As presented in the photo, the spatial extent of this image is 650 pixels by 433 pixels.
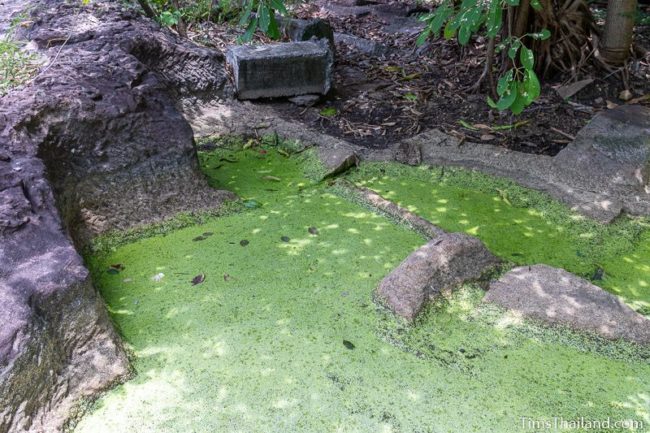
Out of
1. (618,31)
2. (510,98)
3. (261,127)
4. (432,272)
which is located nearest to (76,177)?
(261,127)

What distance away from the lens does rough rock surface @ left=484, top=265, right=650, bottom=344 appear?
7.63 feet

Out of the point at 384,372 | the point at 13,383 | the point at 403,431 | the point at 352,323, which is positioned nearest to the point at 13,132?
the point at 13,383

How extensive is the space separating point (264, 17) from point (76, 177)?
54.2 inches

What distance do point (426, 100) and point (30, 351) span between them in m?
4.04

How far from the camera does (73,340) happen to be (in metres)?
2.12

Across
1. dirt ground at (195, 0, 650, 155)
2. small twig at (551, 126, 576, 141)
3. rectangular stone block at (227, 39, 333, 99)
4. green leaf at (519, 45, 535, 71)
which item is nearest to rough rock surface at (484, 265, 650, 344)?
green leaf at (519, 45, 535, 71)

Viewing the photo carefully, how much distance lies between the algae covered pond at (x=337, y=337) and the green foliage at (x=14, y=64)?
3.88ft

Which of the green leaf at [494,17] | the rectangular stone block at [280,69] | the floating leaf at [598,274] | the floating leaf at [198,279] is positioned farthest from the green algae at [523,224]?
the rectangular stone block at [280,69]

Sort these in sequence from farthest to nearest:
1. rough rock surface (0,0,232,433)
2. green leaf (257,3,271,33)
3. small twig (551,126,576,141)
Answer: small twig (551,126,576,141)
green leaf (257,3,271,33)
rough rock surface (0,0,232,433)

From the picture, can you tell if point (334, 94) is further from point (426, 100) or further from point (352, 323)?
point (352, 323)

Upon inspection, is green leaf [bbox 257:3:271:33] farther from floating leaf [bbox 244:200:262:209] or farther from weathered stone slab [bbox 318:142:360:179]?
weathered stone slab [bbox 318:142:360:179]

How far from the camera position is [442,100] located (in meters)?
5.12

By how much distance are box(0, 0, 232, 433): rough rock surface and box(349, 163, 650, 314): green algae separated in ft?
4.02

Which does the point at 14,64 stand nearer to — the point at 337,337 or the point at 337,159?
the point at 337,159
